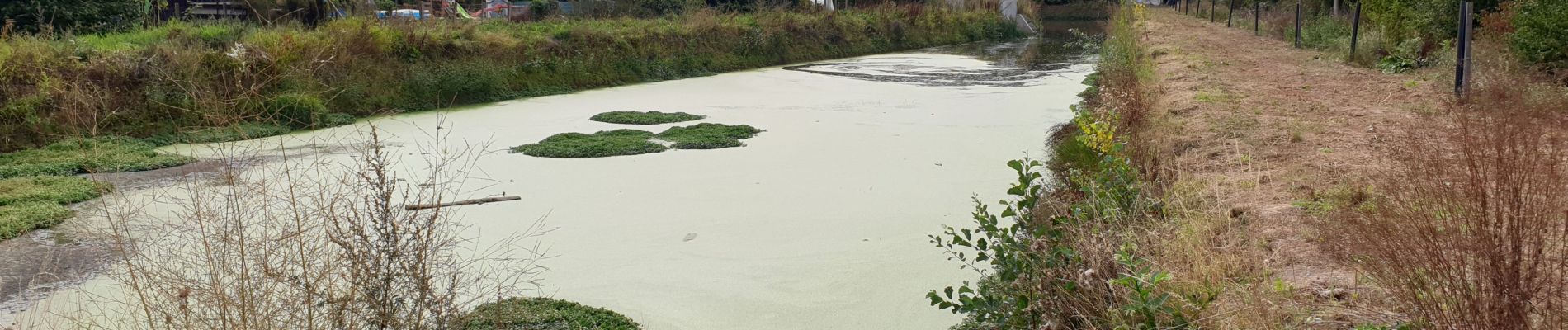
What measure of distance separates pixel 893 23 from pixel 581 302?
20513 millimetres

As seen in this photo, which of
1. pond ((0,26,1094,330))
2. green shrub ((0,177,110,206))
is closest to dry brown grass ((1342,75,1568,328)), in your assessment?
pond ((0,26,1094,330))

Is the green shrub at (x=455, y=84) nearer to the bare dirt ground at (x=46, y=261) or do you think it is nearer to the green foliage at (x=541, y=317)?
the bare dirt ground at (x=46, y=261)

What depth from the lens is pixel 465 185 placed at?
6.62m

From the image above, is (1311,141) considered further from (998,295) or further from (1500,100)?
(998,295)

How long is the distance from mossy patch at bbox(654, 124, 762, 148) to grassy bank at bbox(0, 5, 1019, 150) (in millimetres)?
1762

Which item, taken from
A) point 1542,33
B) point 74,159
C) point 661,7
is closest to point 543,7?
point 661,7

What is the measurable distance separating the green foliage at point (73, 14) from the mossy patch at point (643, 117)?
5545 mm

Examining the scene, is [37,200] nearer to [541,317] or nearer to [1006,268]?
[541,317]

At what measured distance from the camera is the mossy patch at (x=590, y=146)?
788 centimetres

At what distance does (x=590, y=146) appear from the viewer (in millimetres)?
8086

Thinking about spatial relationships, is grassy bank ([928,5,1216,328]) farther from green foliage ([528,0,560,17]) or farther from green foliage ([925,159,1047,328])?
green foliage ([528,0,560,17])

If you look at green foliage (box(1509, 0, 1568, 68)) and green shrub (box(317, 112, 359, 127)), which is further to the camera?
green shrub (box(317, 112, 359, 127))

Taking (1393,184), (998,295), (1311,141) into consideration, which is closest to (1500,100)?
(1393,184)

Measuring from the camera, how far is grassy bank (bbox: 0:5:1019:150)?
806cm
